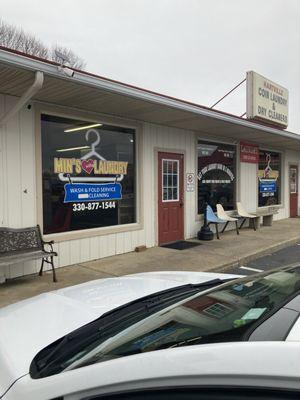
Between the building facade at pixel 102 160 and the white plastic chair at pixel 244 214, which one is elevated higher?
the building facade at pixel 102 160

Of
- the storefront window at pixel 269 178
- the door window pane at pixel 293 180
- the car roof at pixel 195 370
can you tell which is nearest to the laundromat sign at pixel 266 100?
the storefront window at pixel 269 178

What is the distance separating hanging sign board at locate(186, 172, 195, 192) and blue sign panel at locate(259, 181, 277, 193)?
4.21 metres

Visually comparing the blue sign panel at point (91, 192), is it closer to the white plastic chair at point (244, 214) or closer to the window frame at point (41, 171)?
the window frame at point (41, 171)

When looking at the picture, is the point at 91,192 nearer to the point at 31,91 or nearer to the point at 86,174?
the point at 86,174

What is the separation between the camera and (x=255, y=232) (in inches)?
434

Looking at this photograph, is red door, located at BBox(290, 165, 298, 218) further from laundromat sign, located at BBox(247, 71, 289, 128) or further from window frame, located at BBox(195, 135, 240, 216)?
window frame, located at BBox(195, 135, 240, 216)

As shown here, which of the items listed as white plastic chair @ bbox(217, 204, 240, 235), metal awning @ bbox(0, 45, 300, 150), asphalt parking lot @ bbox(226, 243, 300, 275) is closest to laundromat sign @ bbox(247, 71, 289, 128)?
metal awning @ bbox(0, 45, 300, 150)

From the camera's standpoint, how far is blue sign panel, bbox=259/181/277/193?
13.1 m

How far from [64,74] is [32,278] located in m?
3.27

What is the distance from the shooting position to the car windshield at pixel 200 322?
126cm

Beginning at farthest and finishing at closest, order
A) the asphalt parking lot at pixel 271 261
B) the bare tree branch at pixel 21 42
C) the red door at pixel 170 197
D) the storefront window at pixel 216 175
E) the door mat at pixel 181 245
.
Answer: the bare tree branch at pixel 21 42, the storefront window at pixel 216 175, the red door at pixel 170 197, the door mat at pixel 181 245, the asphalt parking lot at pixel 271 261

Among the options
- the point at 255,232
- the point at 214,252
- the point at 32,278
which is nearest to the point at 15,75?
the point at 32,278

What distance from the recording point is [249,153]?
39.9 feet

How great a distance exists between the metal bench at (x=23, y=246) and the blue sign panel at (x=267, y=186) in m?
8.86
